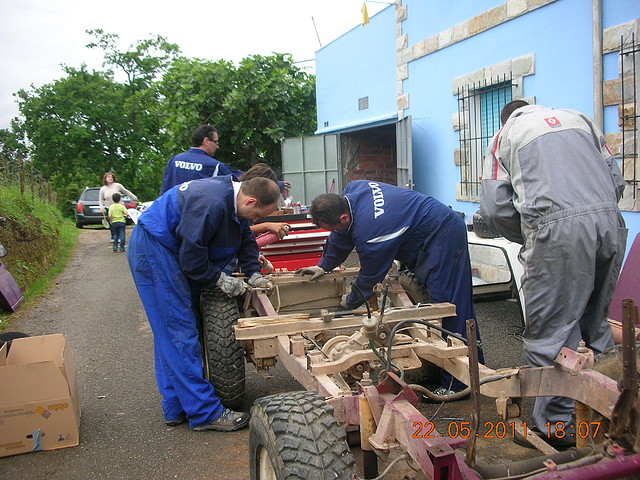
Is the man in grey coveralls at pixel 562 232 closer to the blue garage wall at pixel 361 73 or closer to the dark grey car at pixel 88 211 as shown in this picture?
the blue garage wall at pixel 361 73

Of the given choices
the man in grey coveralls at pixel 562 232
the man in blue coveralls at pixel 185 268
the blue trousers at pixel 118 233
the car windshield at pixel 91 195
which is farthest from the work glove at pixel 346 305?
the car windshield at pixel 91 195

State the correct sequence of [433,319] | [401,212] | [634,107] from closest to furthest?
[433,319], [401,212], [634,107]

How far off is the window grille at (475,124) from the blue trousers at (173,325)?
5.40 m

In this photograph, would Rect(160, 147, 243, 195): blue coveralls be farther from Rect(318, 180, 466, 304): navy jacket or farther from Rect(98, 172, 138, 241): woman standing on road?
Rect(98, 172, 138, 241): woman standing on road

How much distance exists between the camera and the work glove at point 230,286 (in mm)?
3979

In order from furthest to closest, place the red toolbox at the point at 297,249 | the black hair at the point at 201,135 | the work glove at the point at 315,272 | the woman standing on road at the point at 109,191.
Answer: the woman standing on road at the point at 109,191 < the red toolbox at the point at 297,249 < the black hair at the point at 201,135 < the work glove at the point at 315,272

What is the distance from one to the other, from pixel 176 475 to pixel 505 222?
93.5 inches

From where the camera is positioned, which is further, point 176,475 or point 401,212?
point 401,212

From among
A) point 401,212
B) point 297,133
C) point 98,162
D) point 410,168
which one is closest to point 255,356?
point 401,212

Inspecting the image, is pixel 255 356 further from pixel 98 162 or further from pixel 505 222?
pixel 98 162

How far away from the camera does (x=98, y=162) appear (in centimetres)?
3603

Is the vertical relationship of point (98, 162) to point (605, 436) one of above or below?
above

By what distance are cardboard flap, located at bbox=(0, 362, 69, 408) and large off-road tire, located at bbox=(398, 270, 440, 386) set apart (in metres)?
2.39

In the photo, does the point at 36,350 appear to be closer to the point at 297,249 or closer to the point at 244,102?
the point at 297,249
